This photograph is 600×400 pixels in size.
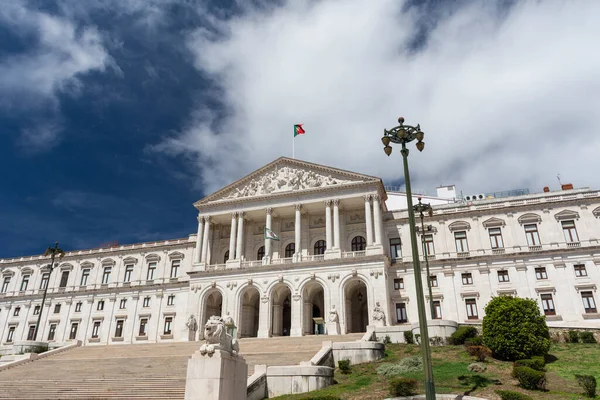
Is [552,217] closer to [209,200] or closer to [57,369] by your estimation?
[209,200]

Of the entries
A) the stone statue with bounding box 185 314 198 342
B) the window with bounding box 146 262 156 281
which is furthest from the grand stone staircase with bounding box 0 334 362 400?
the window with bounding box 146 262 156 281

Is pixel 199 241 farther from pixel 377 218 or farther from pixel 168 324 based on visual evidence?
pixel 377 218

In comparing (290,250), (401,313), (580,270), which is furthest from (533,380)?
(290,250)

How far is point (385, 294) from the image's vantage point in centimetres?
4141

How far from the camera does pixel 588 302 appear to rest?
131 ft

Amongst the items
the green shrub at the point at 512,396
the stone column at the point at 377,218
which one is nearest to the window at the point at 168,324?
the stone column at the point at 377,218

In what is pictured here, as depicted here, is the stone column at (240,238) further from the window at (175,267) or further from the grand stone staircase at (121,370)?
the grand stone staircase at (121,370)

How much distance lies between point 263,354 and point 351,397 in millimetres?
12341

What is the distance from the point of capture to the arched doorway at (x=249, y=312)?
4625 centimetres

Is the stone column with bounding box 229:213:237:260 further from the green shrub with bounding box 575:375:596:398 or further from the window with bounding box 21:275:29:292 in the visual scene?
the green shrub with bounding box 575:375:596:398

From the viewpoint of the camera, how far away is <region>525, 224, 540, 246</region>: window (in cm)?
4388

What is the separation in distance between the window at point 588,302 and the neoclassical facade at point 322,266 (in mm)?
89

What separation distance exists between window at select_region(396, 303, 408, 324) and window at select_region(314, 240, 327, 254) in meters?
9.85

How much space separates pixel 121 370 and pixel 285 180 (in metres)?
27.1
